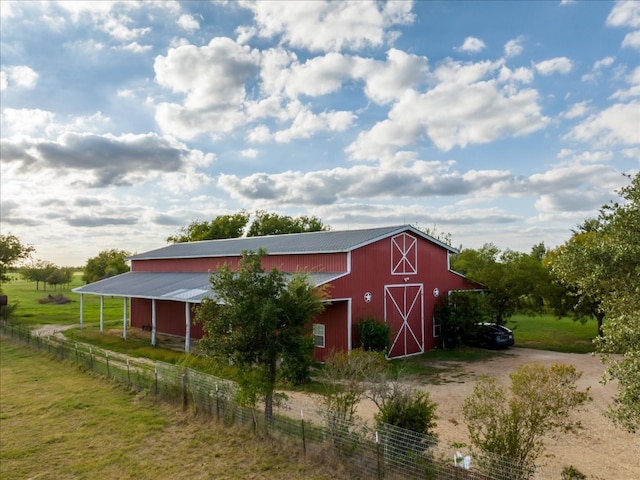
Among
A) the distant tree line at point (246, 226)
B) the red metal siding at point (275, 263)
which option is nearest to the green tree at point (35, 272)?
the distant tree line at point (246, 226)

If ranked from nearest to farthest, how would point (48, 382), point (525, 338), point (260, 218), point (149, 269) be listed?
point (48, 382) → point (525, 338) → point (149, 269) → point (260, 218)

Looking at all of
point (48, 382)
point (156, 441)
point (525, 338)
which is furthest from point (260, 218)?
point (156, 441)

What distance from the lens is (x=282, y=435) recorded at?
1039 cm

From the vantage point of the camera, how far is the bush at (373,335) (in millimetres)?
19766

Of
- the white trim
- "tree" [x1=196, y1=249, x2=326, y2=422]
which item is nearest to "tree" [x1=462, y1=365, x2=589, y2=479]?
"tree" [x1=196, y1=249, x2=326, y2=422]

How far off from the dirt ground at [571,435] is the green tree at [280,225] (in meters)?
42.8

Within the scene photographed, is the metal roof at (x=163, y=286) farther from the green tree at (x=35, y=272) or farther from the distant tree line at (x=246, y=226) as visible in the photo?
the green tree at (x=35, y=272)

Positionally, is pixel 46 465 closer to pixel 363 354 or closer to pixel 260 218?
pixel 363 354

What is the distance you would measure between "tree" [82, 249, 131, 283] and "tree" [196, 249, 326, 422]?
212ft

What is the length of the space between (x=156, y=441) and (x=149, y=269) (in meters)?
27.6

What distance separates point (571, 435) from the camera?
11484 mm

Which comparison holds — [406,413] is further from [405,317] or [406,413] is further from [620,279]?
[405,317]

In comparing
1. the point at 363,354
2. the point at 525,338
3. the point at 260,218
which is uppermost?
the point at 260,218

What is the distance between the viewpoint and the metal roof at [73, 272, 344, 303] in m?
21.5
